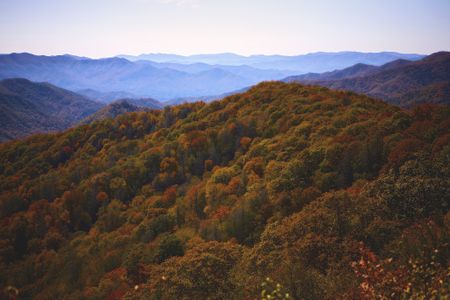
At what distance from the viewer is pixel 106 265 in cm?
4300

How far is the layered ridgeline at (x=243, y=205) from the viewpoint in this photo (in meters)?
17.9

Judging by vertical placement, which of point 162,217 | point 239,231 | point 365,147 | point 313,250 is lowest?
point 162,217

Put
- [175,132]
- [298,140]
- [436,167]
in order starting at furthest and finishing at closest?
[175,132], [298,140], [436,167]

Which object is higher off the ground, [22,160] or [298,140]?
[298,140]

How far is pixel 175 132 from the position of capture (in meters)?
87.6

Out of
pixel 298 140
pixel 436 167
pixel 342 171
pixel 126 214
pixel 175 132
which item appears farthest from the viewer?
pixel 175 132

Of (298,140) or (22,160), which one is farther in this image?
(22,160)

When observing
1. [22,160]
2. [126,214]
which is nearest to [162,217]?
[126,214]

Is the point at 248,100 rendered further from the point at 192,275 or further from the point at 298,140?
the point at 192,275

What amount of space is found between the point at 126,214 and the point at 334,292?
181 feet

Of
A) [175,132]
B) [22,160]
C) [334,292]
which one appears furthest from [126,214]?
[22,160]

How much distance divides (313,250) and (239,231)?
43.6ft

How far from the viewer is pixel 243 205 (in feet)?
→ 115

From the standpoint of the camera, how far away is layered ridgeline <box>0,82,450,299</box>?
58.7 feet
